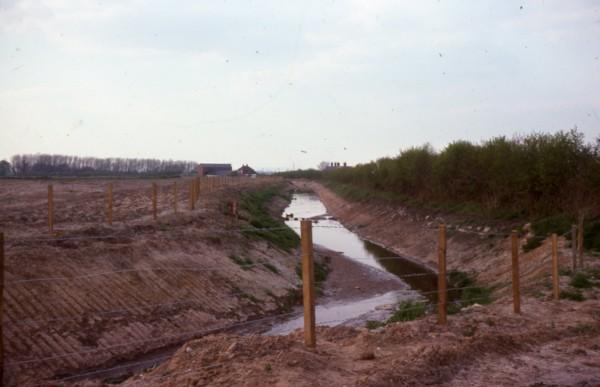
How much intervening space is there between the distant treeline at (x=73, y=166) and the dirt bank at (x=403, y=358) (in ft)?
269

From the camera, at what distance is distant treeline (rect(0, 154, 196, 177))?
88.2m

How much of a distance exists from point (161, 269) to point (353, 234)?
25402 mm

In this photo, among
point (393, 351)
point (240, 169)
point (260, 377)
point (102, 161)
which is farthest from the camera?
point (240, 169)

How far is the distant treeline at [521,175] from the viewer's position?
2389cm

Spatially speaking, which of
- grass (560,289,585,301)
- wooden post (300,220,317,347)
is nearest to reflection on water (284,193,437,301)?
grass (560,289,585,301)

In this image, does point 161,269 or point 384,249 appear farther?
point 384,249

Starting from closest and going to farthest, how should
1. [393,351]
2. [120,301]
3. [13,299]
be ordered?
[393,351] < [13,299] < [120,301]

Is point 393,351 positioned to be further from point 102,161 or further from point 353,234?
point 102,161

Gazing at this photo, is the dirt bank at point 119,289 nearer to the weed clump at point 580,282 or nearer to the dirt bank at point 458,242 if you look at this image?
the dirt bank at point 458,242

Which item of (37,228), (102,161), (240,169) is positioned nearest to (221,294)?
(37,228)

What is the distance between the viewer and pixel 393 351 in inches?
303

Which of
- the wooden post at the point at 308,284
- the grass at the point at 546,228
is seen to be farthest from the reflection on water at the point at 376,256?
the wooden post at the point at 308,284

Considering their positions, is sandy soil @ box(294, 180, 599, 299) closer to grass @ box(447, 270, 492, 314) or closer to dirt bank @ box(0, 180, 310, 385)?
grass @ box(447, 270, 492, 314)

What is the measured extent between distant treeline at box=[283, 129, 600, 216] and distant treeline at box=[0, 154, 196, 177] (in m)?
64.3
